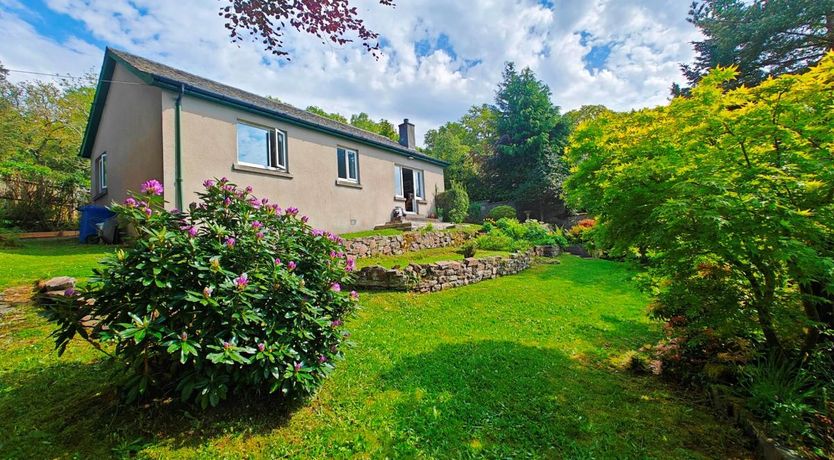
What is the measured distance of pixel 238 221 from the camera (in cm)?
308

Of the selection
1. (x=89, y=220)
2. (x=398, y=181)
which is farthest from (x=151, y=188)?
(x=398, y=181)

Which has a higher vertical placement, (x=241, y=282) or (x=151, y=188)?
(x=151, y=188)

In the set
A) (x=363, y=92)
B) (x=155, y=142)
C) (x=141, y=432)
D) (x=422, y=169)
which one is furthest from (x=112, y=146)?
(x=141, y=432)

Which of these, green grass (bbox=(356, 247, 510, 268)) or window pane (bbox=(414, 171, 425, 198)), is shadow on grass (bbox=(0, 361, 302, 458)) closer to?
green grass (bbox=(356, 247, 510, 268))

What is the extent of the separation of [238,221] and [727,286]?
4940mm

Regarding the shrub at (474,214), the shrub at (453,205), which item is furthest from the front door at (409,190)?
the shrub at (474,214)

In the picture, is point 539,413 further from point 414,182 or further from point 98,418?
point 414,182

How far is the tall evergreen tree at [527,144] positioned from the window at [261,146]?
16818mm

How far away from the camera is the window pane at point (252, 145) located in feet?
33.3

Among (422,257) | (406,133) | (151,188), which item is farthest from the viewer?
(406,133)

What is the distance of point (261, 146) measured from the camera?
422 inches

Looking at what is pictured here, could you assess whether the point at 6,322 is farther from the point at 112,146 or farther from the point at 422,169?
the point at 422,169

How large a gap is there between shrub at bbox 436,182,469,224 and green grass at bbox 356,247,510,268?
17.7ft

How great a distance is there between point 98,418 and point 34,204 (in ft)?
57.1
